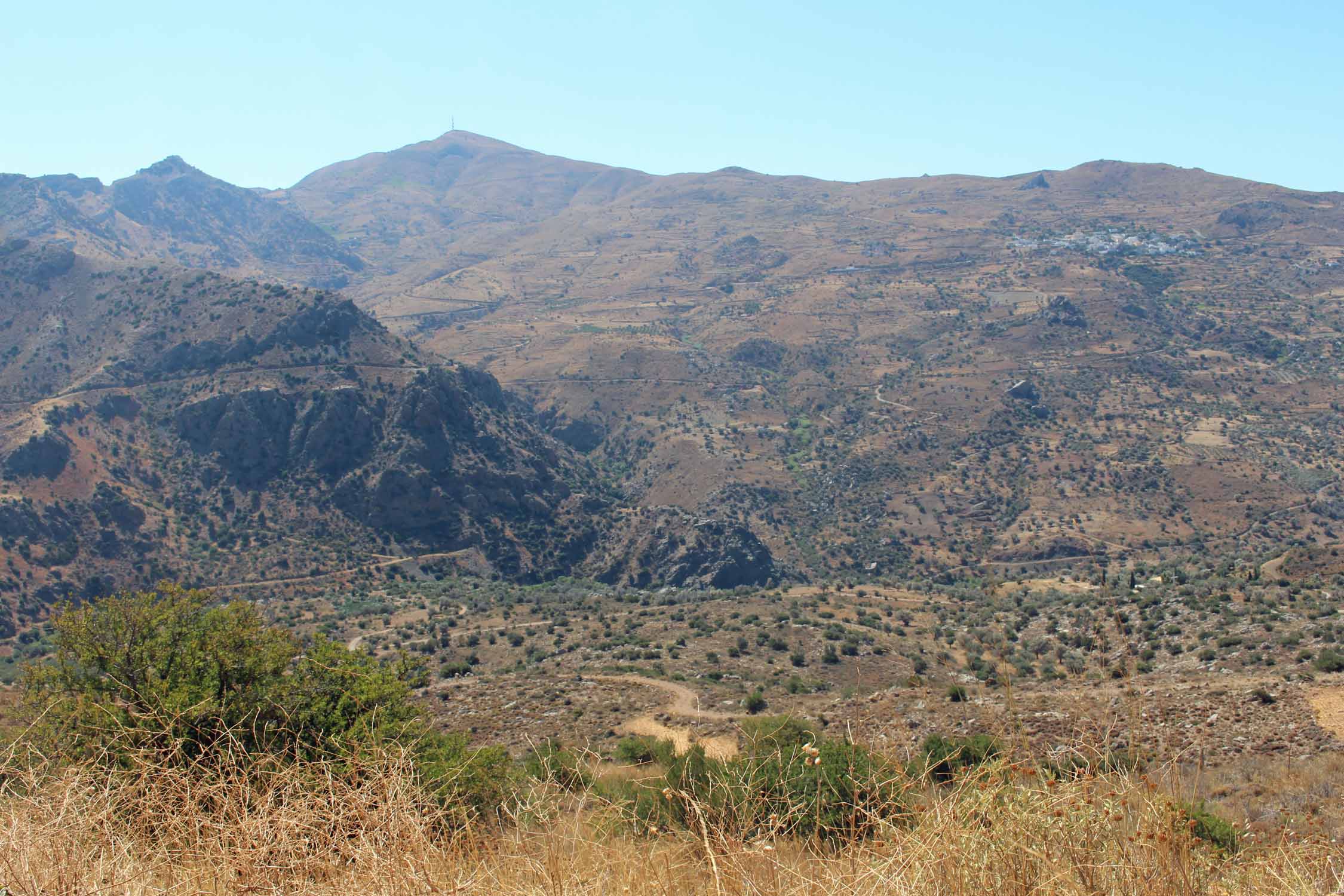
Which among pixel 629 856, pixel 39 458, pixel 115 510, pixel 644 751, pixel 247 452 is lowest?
pixel 115 510

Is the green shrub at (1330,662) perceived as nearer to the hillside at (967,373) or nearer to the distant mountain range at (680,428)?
the distant mountain range at (680,428)

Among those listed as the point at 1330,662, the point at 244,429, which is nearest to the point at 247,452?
the point at 244,429

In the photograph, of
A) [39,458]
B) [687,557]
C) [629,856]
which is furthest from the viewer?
[687,557]

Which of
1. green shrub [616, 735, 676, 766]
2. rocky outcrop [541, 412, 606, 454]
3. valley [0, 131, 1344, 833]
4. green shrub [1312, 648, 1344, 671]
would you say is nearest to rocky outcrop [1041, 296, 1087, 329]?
valley [0, 131, 1344, 833]

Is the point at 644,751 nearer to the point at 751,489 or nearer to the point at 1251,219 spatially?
the point at 751,489

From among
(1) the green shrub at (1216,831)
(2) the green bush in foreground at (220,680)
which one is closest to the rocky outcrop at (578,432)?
(2) the green bush in foreground at (220,680)

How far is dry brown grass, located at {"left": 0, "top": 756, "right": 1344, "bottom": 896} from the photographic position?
5.41 m

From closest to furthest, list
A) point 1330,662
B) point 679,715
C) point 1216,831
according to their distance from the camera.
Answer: point 1216,831 < point 1330,662 < point 679,715

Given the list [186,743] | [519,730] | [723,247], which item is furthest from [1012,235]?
[186,743]

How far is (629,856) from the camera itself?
6.37m

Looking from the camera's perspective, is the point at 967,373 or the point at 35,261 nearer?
the point at 35,261

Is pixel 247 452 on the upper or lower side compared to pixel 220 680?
lower

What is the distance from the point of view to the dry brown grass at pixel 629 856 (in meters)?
5.41

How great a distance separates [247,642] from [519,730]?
454 inches
